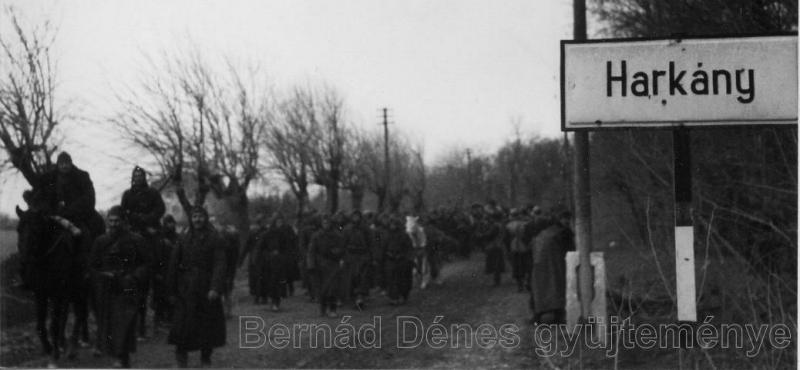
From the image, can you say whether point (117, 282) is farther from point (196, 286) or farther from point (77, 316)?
point (77, 316)

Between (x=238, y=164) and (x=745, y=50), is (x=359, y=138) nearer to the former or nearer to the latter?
(x=238, y=164)

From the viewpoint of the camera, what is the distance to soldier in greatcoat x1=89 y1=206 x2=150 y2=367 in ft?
25.3

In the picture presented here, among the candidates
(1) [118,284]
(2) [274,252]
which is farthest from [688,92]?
(2) [274,252]

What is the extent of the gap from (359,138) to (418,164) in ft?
24.3

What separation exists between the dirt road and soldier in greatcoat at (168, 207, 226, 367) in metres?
0.49

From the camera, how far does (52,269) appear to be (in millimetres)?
7832

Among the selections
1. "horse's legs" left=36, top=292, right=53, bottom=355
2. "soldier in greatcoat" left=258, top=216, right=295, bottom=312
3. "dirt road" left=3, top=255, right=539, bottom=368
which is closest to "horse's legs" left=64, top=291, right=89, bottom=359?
"dirt road" left=3, top=255, right=539, bottom=368

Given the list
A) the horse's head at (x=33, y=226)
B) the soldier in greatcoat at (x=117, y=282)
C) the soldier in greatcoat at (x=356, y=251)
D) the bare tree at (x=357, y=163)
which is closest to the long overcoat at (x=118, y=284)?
the soldier in greatcoat at (x=117, y=282)

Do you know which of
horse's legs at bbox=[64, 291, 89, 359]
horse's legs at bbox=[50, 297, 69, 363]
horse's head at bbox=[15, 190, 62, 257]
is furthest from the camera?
horse's legs at bbox=[64, 291, 89, 359]

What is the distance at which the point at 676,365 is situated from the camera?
24.2 ft

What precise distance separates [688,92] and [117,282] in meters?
5.65

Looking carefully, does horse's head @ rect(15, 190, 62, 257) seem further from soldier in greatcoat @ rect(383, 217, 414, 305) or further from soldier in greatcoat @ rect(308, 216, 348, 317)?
soldier in greatcoat @ rect(383, 217, 414, 305)

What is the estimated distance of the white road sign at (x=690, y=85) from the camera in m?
4.07

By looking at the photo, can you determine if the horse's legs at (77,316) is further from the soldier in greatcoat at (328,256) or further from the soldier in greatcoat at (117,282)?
the soldier in greatcoat at (328,256)
